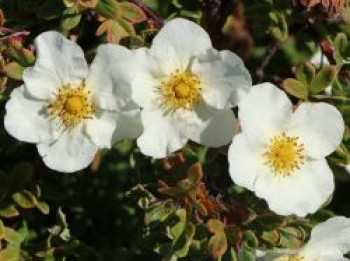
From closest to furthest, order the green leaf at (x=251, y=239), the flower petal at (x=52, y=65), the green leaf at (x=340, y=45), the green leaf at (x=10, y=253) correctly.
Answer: the flower petal at (x=52, y=65) → the green leaf at (x=251, y=239) → the green leaf at (x=10, y=253) → the green leaf at (x=340, y=45)

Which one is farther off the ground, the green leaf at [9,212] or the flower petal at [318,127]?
the flower petal at [318,127]

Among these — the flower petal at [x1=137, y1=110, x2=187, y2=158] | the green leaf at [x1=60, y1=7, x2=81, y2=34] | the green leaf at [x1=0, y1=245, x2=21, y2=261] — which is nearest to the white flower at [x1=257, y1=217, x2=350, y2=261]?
the flower petal at [x1=137, y1=110, x2=187, y2=158]

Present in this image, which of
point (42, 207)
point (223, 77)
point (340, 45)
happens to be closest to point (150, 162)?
point (42, 207)

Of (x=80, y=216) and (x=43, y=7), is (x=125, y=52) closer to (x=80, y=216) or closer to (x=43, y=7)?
(x=43, y=7)

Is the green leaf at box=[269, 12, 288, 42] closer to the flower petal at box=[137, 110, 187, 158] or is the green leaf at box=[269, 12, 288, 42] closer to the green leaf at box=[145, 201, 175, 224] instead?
the flower petal at box=[137, 110, 187, 158]

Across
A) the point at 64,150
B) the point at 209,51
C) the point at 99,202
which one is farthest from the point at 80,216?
the point at 209,51

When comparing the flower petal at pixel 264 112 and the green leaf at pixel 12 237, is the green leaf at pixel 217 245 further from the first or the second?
the green leaf at pixel 12 237

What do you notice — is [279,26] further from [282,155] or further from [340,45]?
[282,155]

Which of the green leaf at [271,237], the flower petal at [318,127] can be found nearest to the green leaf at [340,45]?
the flower petal at [318,127]
